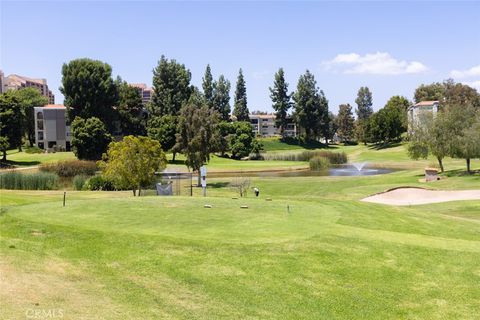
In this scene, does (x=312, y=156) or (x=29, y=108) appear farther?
(x=29, y=108)

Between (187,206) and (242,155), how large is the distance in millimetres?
83605

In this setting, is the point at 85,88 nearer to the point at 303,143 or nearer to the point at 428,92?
the point at 303,143

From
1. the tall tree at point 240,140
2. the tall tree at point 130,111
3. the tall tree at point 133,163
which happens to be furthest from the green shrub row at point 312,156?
the tall tree at point 133,163

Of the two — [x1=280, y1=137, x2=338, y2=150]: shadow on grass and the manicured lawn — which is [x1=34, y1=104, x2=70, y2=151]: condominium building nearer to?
[x1=280, y1=137, x2=338, y2=150]: shadow on grass

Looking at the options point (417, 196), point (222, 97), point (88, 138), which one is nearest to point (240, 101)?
point (222, 97)

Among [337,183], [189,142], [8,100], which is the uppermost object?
[8,100]

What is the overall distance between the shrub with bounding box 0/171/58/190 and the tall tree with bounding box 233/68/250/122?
10198cm

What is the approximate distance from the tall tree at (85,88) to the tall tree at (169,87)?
48.5 feet

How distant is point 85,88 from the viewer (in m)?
94.8

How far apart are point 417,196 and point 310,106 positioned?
104 m

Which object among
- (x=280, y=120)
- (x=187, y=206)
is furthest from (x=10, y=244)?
(x=280, y=120)

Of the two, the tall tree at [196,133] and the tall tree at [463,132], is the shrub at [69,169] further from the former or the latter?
the tall tree at [463,132]

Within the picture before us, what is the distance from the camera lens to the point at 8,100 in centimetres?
8825

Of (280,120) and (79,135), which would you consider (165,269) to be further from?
(280,120)
